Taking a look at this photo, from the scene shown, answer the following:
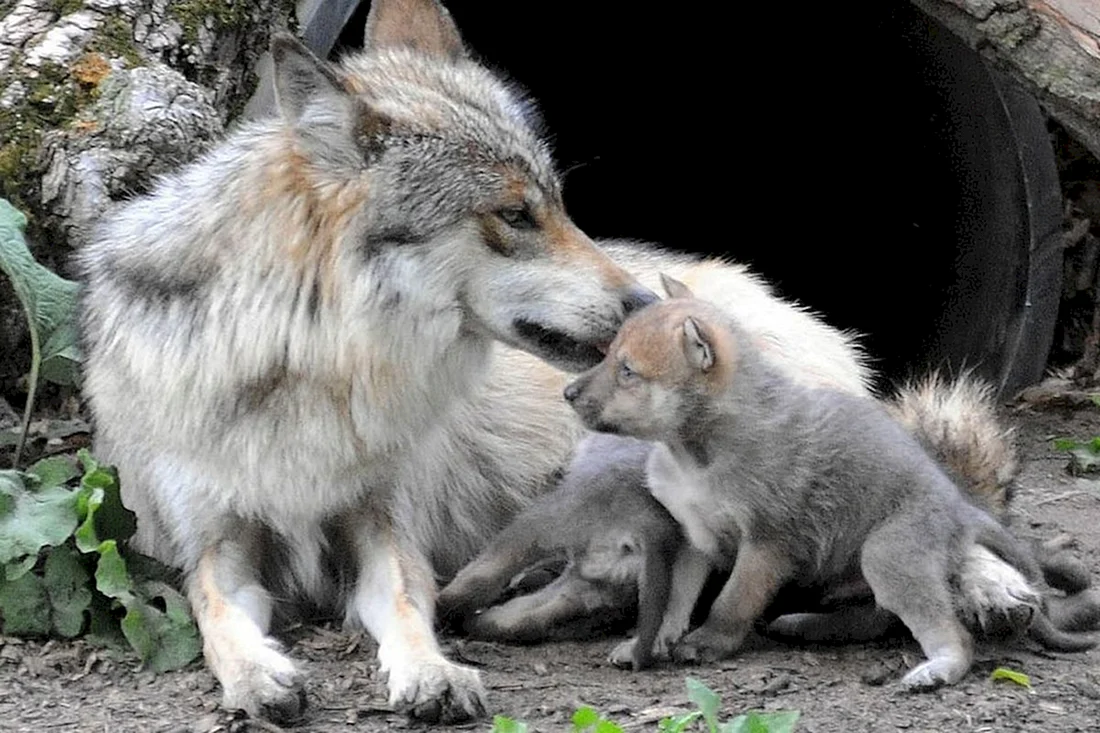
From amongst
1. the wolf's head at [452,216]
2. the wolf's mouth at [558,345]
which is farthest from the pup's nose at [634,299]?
the wolf's mouth at [558,345]

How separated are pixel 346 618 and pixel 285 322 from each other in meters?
0.89

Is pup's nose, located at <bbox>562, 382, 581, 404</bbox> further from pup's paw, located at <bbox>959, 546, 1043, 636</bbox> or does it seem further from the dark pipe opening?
the dark pipe opening

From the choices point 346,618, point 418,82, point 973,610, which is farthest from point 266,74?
point 973,610

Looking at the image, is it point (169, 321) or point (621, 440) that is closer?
point (169, 321)

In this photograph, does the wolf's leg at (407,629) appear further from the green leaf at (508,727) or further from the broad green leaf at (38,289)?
the broad green leaf at (38,289)

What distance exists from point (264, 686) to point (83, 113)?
7.14 feet

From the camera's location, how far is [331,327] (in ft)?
12.2

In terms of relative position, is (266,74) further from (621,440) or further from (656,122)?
(656,122)

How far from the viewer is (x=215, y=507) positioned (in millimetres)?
4016

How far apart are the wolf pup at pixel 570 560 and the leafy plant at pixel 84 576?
0.72 meters

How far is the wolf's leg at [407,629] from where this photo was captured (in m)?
3.49

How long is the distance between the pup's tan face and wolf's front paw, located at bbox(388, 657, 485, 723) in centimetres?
66

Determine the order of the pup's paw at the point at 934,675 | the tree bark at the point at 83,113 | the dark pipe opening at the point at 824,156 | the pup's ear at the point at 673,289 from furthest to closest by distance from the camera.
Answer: the dark pipe opening at the point at 824,156, the tree bark at the point at 83,113, the pup's ear at the point at 673,289, the pup's paw at the point at 934,675

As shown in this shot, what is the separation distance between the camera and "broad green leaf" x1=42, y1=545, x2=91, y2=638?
4.00 meters
